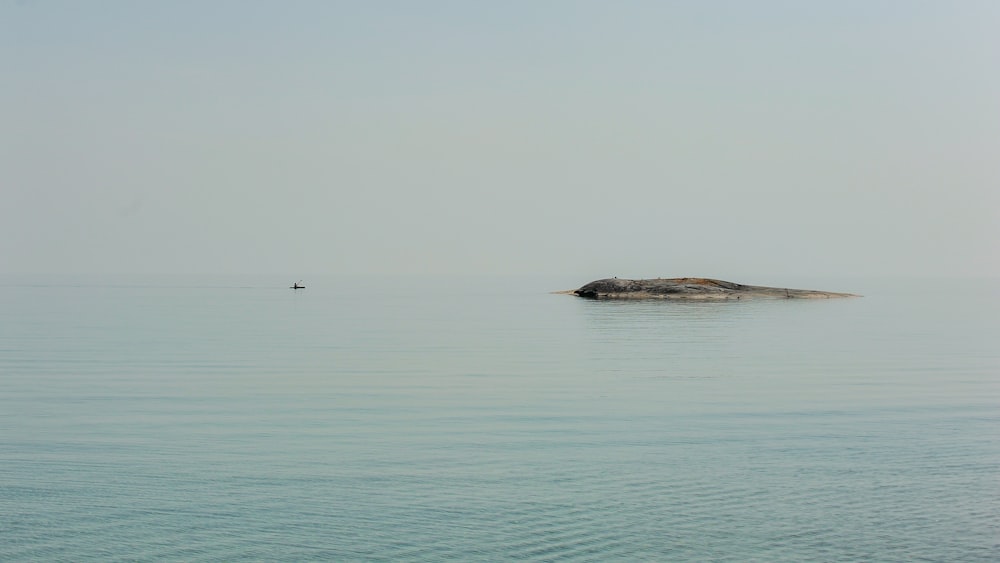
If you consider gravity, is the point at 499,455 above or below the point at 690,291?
below

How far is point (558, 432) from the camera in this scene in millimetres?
25078

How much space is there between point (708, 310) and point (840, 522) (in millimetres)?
73953

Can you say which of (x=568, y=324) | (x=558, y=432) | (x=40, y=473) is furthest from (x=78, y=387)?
(x=568, y=324)

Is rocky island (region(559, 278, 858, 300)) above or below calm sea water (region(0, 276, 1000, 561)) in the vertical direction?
above

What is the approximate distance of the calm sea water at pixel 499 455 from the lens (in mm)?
15922

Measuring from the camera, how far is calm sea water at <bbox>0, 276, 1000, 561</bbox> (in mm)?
15922

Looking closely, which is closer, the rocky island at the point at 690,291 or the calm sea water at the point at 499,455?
the calm sea water at the point at 499,455

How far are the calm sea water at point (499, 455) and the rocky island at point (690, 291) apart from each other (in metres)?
65.9

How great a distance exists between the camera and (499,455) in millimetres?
22016

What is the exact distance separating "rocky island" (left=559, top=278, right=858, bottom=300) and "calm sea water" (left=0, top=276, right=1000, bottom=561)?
65916 mm

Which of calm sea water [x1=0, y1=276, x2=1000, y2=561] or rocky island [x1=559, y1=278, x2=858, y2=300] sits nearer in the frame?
calm sea water [x1=0, y1=276, x2=1000, y2=561]

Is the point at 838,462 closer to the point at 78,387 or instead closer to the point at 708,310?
the point at 78,387

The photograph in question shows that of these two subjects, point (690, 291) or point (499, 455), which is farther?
point (690, 291)

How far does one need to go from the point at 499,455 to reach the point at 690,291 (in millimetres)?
94598
